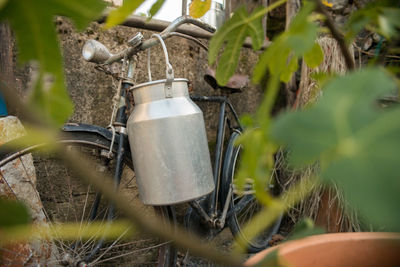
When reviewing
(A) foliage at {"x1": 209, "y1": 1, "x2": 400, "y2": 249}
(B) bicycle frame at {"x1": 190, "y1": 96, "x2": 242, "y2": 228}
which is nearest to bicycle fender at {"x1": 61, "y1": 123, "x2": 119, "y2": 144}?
(B) bicycle frame at {"x1": 190, "y1": 96, "x2": 242, "y2": 228}

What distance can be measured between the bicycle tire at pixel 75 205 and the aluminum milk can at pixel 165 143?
0.55 ft

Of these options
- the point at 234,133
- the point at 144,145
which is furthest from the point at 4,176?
the point at 234,133

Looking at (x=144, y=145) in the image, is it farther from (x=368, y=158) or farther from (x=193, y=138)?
(x=368, y=158)

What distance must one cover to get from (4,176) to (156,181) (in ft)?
1.71

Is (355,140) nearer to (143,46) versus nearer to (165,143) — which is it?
(165,143)

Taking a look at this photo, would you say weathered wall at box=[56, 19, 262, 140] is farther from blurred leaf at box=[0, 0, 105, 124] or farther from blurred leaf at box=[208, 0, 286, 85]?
blurred leaf at box=[0, 0, 105, 124]

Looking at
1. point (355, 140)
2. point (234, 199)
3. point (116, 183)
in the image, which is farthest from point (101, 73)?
point (355, 140)

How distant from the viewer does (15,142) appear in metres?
1.01

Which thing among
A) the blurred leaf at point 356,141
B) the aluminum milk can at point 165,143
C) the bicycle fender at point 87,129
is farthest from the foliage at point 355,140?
the bicycle fender at point 87,129

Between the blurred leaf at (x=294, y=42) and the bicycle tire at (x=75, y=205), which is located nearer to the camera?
the blurred leaf at (x=294, y=42)

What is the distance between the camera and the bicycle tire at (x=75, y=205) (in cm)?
114

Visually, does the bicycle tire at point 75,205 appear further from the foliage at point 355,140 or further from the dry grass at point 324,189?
the foliage at point 355,140

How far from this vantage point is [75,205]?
145 cm

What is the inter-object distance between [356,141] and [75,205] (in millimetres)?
1504
